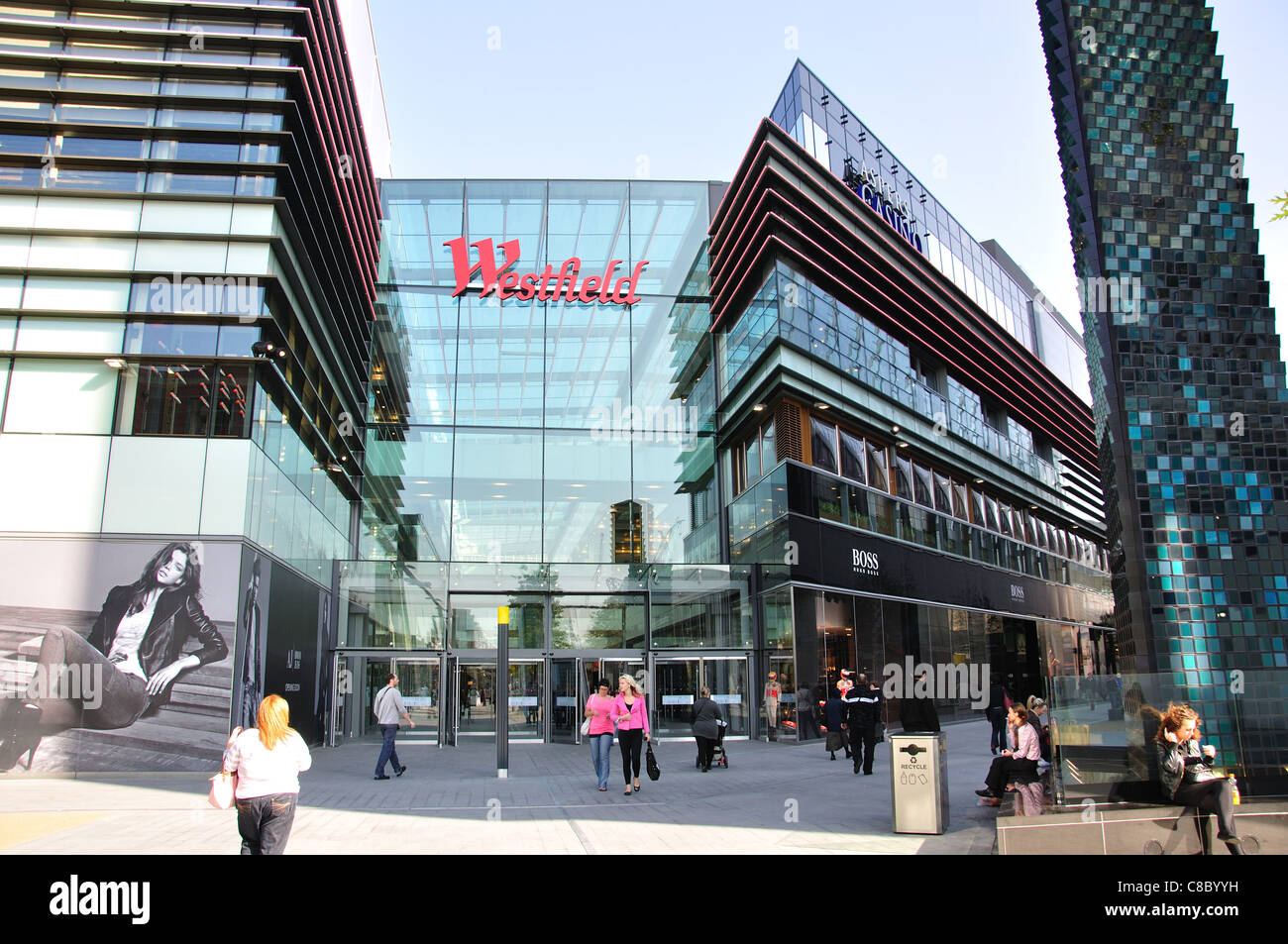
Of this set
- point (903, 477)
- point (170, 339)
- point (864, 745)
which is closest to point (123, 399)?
point (170, 339)

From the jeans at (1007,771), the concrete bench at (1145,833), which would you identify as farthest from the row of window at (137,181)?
the concrete bench at (1145,833)

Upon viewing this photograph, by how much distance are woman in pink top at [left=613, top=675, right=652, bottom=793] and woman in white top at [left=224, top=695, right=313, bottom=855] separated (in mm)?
7608

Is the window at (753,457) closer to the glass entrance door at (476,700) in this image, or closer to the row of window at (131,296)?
the glass entrance door at (476,700)

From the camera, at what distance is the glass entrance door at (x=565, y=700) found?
24297 mm

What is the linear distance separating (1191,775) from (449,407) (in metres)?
24.3

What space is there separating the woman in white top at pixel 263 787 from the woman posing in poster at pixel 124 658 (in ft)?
37.3

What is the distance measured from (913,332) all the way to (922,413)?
294 cm

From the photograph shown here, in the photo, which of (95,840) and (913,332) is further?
(913,332)

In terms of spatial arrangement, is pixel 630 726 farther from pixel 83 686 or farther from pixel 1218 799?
pixel 83 686

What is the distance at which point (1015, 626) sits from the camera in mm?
37375

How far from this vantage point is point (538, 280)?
96.7 ft
